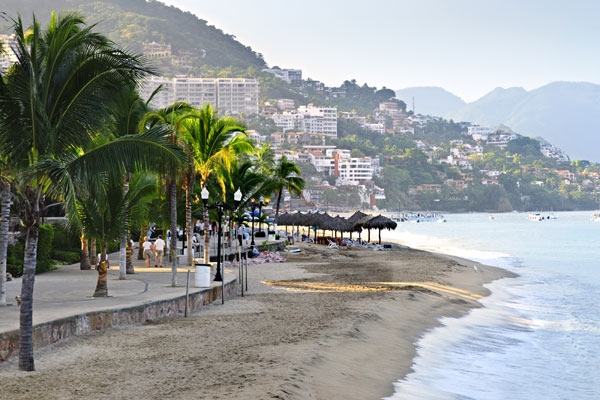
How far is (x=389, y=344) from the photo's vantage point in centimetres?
1388

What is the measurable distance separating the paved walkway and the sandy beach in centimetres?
77

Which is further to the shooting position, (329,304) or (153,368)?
(329,304)

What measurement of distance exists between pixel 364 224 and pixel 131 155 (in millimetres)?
39123

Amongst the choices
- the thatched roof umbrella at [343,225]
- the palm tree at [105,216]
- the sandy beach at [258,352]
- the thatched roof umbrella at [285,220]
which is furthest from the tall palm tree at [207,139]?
the thatched roof umbrella at [285,220]

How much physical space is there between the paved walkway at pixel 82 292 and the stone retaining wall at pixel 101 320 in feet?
0.55

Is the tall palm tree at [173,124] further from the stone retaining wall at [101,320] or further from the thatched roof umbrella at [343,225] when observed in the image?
the thatched roof umbrella at [343,225]

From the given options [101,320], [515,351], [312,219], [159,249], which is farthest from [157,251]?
[312,219]

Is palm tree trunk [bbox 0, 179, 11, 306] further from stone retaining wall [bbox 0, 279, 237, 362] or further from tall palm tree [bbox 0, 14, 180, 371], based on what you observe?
tall palm tree [bbox 0, 14, 180, 371]

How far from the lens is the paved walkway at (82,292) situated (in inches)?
494

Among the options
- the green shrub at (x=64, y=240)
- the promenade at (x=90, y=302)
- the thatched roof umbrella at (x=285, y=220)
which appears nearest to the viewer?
the promenade at (x=90, y=302)

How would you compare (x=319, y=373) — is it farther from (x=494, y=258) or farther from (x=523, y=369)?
(x=494, y=258)

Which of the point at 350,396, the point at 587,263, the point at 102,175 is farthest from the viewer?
the point at 587,263

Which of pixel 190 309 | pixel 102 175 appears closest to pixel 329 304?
pixel 190 309

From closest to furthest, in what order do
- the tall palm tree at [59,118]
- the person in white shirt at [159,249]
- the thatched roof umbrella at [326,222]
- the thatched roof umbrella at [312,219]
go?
the tall palm tree at [59,118], the person in white shirt at [159,249], the thatched roof umbrella at [326,222], the thatched roof umbrella at [312,219]
